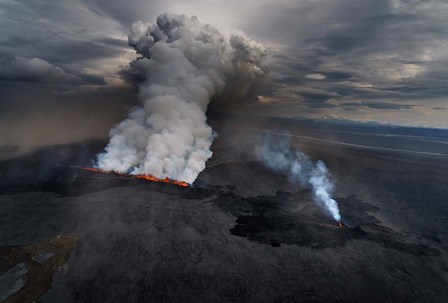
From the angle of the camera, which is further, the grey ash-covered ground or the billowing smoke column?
the billowing smoke column

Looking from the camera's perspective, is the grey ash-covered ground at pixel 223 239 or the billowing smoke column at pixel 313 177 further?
the billowing smoke column at pixel 313 177

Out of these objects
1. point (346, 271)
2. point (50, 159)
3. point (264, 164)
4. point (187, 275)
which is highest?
point (346, 271)

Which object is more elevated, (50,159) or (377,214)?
(377,214)

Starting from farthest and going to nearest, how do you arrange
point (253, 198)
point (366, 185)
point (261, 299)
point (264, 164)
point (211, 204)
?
point (264, 164) < point (366, 185) < point (253, 198) < point (211, 204) < point (261, 299)

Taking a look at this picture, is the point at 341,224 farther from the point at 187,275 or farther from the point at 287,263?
the point at 187,275

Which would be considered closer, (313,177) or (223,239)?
(223,239)

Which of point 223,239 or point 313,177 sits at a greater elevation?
point 223,239

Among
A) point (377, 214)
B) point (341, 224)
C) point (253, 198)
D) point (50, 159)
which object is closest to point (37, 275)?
point (253, 198)

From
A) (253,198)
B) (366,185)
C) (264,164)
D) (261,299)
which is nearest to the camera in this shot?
(261,299)
